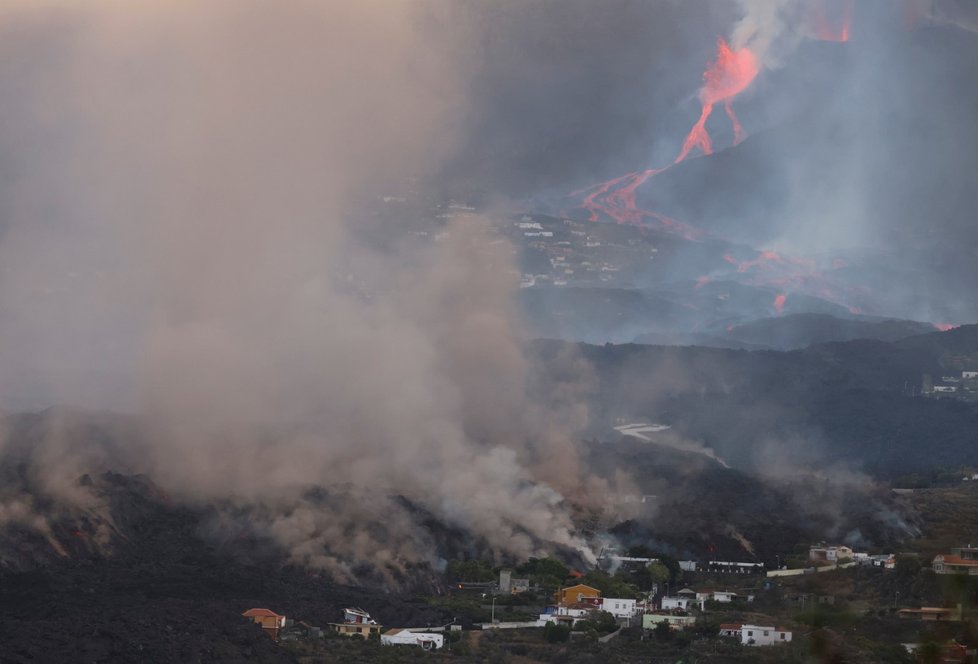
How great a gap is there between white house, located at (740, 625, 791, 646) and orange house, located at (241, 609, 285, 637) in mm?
14945

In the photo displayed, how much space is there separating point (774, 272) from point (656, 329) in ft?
54.8

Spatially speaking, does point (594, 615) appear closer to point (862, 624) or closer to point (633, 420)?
point (862, 624)

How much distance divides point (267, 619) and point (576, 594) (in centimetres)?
1279

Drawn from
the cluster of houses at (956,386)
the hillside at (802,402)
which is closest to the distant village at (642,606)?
the hillside at (802,402)

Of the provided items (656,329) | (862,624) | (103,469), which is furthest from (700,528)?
(656,329)

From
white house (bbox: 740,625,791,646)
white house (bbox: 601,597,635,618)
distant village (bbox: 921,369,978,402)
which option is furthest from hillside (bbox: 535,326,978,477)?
white house (bbox: 740,625,791,646)

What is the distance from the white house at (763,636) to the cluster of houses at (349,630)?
9.72 meters

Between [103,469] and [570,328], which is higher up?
[570,328]

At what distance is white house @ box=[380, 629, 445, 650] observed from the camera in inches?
2665

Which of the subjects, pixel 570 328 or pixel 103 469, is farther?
pixel 570 328

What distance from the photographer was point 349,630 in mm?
69750

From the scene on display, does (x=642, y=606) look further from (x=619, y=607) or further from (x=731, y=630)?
(x=731, y=630)

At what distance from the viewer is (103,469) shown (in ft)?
287

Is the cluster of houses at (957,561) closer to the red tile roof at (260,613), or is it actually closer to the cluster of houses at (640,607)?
the cluster of houses at (640,607)
